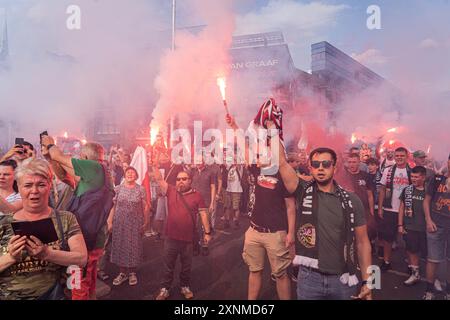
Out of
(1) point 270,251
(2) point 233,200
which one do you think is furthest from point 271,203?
(2) point 233,200

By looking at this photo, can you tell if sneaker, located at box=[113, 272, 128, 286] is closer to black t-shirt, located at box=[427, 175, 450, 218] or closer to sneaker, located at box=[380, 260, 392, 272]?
sneaker, located at box=[380, 260, 392, 272]

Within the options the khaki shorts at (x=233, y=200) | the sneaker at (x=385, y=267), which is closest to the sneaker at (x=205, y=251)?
the khaki shorts at (x=233, y=200)

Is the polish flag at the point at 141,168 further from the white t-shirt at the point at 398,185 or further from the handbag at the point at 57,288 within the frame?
the white t-shirt at the point at 398,185

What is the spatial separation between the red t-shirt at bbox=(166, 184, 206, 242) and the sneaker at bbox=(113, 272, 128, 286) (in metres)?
0.91

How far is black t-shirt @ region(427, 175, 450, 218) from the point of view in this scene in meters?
3.47

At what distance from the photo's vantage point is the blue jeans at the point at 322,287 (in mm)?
2365

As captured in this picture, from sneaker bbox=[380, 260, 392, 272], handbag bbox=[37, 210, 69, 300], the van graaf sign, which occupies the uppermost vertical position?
the van graaf sign

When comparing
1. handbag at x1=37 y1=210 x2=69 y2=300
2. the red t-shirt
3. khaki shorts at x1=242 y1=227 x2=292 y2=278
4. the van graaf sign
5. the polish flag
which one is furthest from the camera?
the van graaf sign

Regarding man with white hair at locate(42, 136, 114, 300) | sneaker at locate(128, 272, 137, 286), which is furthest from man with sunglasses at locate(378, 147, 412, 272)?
man with white hair at locate(42, 136, 114, 300)

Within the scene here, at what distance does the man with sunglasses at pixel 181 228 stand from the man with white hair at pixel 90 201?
1.94ft

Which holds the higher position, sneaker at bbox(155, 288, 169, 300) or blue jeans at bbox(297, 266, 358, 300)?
blue jeans at bbox(297, 266, 358, 300)

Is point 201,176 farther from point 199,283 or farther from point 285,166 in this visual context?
point 285,166

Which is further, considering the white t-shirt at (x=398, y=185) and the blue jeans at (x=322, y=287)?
the white t-shirt at (x=398, y=185)
